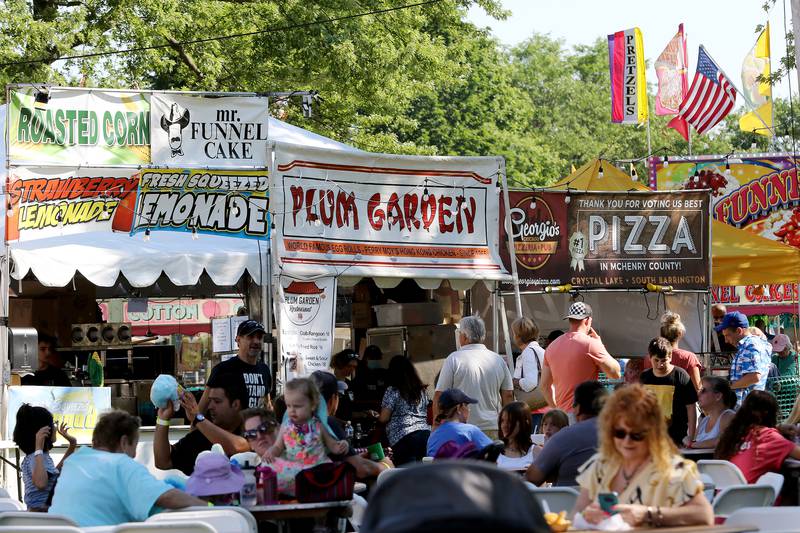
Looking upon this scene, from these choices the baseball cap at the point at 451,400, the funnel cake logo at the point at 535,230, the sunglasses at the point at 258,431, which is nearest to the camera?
the sunglasses at the point at 258,431

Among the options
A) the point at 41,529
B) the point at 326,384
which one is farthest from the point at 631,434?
the point at 326,384

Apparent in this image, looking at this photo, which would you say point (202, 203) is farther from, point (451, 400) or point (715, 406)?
point (715, 406)

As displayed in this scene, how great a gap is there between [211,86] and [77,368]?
397 inches

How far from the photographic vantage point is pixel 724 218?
22.8 metres

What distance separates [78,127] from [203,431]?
534cm

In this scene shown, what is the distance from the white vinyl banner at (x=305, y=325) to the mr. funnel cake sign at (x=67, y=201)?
317 centimetres

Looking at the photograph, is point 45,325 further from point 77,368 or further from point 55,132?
point 55,132

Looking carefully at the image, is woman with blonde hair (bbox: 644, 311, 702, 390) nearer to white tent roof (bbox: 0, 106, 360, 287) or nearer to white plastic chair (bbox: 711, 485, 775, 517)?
white tent roof (bbox: 0, 106, 360, 287)

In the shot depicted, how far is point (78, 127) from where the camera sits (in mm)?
12234

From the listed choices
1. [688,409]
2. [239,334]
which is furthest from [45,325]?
[688,409]

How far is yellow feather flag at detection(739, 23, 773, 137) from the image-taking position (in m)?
30.2

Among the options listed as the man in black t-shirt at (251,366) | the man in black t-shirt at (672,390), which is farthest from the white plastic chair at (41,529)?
the man in black t-shirt at (672,390)

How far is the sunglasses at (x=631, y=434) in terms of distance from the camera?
5.06 m

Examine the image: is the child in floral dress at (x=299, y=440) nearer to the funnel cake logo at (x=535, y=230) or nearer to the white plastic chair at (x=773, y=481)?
the white plastic chair at (x=773, y=481)
